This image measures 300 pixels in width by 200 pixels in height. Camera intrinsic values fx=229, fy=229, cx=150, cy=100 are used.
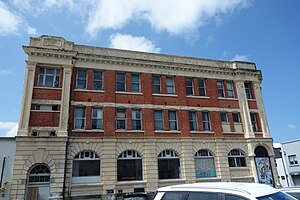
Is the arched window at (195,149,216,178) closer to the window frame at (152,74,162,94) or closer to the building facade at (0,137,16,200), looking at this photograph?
the window frame at (152,74,162,94)

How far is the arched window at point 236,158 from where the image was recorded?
72.5ft

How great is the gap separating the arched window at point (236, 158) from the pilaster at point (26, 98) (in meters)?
18.2

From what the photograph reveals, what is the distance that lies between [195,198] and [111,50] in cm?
1896

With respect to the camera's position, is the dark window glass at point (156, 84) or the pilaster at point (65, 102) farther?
the dark window glass at point (156, 84)

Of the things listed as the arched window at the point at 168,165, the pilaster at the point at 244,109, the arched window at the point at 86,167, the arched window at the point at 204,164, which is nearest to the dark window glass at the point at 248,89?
the pilaster at the point at 244,109

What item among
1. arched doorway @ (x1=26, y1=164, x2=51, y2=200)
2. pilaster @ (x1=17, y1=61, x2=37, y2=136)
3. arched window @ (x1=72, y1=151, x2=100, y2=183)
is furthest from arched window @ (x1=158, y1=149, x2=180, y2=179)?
pilaster @ (x1=17, y1=61, x2=37, y2=136)

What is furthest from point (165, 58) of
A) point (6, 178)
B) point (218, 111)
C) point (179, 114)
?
point (6, 178)

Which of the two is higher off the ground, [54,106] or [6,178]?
[54,106]

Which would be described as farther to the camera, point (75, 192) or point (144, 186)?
point (144, 186)

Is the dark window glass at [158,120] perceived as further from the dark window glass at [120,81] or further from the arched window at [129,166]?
the dark window glass at [120,81]

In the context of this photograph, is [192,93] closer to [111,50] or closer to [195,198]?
[111,50]

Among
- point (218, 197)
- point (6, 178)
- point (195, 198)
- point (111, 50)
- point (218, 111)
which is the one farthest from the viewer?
point (218, 111)

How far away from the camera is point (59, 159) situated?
17328 mm

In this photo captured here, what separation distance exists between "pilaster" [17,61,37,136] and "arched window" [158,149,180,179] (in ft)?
36.5
